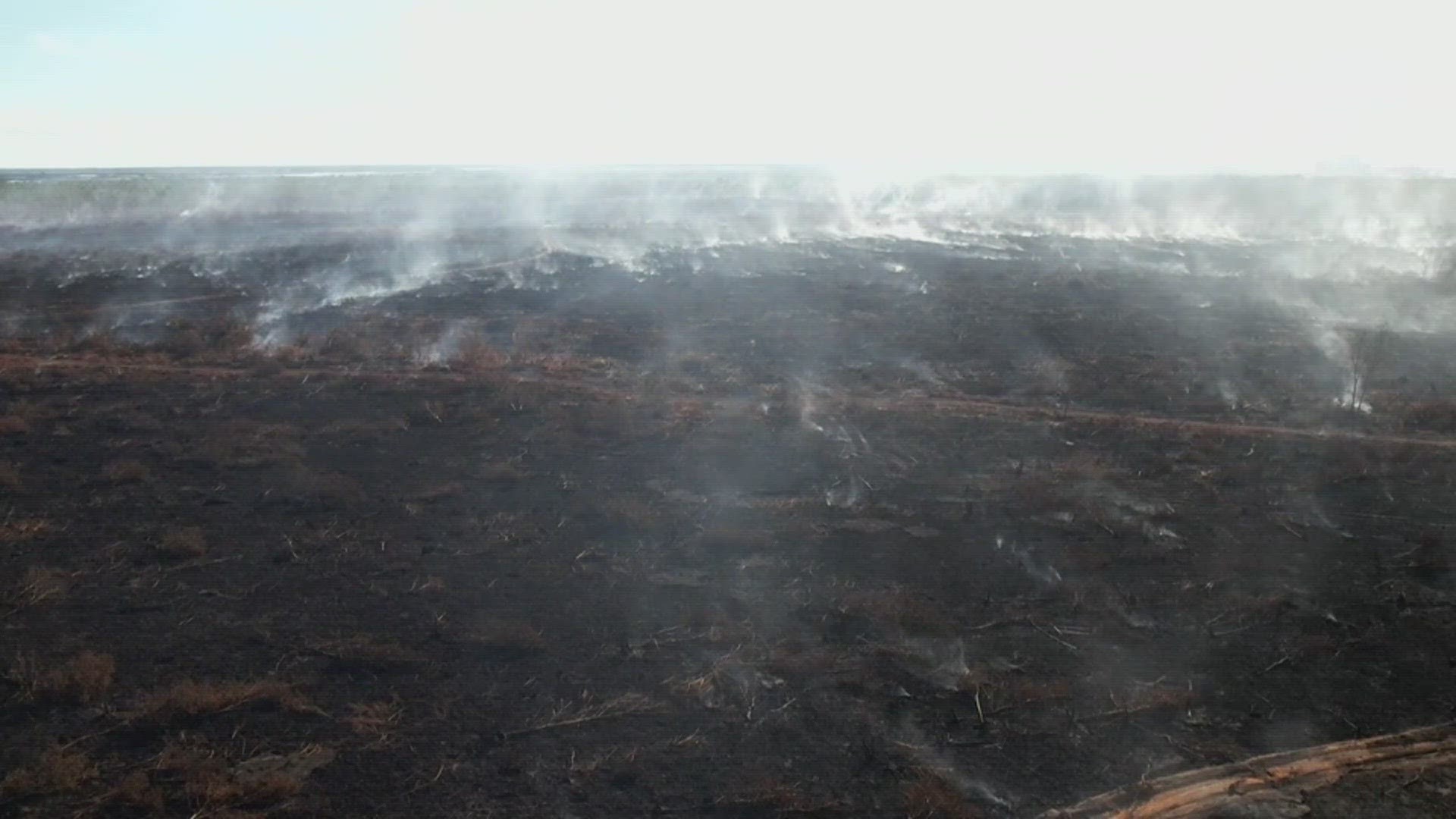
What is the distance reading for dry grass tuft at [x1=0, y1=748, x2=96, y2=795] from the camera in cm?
710

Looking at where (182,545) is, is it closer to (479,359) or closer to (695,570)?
(695,570)

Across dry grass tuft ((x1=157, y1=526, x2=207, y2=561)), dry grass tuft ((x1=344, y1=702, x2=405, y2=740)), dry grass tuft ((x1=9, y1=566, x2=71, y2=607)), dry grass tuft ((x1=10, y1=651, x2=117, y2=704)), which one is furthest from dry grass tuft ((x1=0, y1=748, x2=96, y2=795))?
dry grass tuft ((x1=157, y1=526, x2=207, y2=561))

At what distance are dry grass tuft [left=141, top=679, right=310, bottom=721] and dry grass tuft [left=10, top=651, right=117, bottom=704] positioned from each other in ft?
1.79

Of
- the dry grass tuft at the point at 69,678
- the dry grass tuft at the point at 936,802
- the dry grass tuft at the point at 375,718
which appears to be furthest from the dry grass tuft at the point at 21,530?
the dry grass tuft at the point at 936,802

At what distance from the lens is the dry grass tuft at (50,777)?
7.10m

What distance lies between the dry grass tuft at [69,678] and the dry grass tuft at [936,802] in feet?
24.4

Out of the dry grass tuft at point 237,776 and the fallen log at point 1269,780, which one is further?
the fallen log at point 1269,780

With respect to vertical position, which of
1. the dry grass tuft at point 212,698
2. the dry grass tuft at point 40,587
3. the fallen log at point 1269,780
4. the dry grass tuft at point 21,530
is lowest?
the fallen log at point 1269,780

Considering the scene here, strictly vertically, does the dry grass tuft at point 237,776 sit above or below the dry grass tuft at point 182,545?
below

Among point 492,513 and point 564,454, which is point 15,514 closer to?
point 492,513

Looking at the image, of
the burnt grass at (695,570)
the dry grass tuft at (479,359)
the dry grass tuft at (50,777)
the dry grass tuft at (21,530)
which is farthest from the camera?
the dry grass tuft at (479,359)

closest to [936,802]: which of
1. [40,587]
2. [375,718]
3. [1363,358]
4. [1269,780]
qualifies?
[1269,780]

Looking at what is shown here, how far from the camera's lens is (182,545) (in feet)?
37.8

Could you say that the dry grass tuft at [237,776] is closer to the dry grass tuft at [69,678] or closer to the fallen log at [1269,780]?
the dry grass tuft at [69,678]
